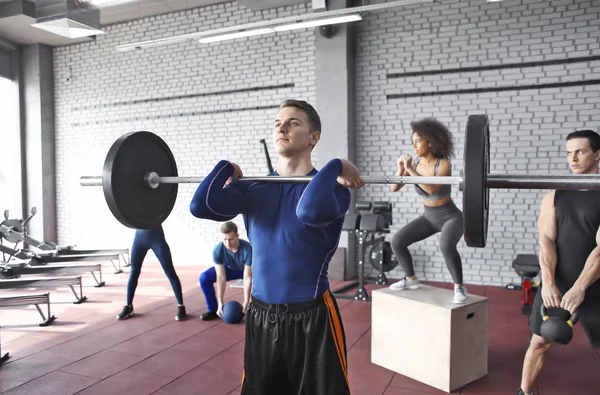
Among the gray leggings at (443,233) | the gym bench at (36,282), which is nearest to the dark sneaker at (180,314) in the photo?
the gym bench at (36,282)

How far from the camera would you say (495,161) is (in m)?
5.39

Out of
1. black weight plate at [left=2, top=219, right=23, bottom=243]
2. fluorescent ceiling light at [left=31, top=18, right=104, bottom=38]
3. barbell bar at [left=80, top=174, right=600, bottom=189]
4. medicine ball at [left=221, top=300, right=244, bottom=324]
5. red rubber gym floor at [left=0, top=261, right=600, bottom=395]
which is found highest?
fluorescent ceiling light at [left=31, top=18, right=104, bottom=38]

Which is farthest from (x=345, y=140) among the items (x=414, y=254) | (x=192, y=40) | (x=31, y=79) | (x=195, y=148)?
(x=31, y=79)

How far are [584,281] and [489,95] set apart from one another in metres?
3.56

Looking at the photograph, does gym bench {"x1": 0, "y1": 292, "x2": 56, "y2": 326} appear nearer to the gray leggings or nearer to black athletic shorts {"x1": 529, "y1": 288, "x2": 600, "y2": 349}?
the gray leggings

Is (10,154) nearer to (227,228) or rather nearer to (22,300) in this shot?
(22,300)

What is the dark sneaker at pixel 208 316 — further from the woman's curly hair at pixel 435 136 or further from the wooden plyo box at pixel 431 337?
the woman's curly hair at pixel 435 136

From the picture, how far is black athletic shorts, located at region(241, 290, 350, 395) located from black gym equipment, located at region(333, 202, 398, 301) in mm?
3279

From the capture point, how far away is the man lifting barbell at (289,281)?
165cm

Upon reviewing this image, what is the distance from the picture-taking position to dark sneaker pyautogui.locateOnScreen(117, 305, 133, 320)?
437 centimetres

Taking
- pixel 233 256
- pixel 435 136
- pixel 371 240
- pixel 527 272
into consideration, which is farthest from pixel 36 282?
pixel 527 272

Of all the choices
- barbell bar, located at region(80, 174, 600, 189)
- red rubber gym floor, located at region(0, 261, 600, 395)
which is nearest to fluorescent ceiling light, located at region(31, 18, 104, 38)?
red rubber gym floor, located at region(0, 261, 600, 395)

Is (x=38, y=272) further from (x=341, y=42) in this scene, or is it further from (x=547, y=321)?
(x=547, y=321)

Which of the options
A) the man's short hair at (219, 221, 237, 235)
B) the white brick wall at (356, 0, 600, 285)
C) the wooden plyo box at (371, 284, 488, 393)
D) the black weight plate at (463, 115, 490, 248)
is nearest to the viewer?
the black weight plate at (463, 115, 490, 248)
